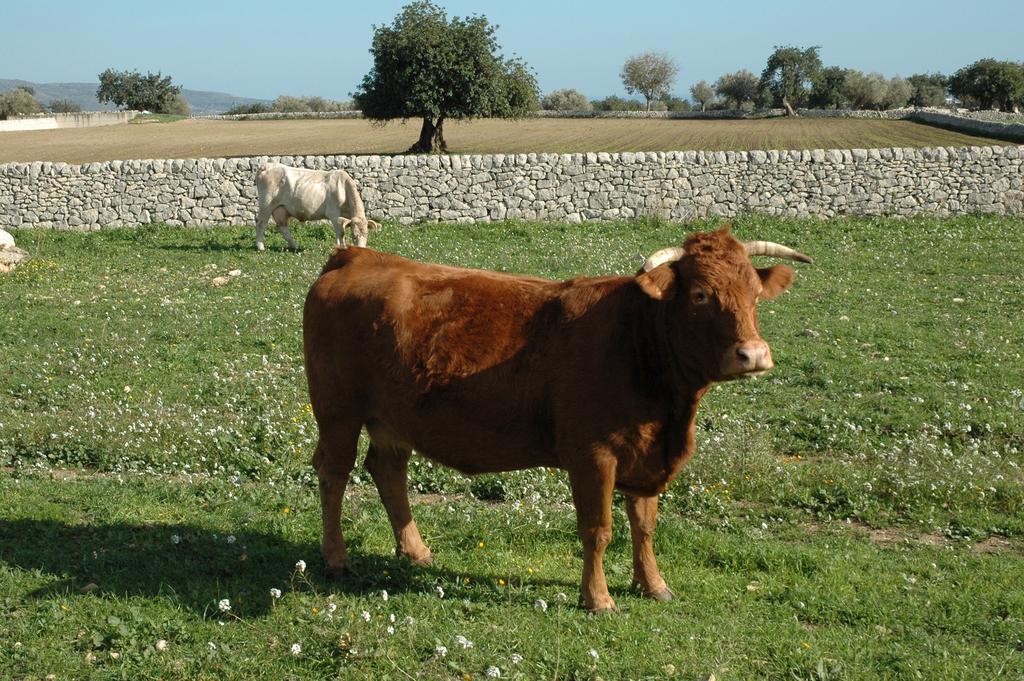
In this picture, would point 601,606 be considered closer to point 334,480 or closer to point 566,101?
point 334,480

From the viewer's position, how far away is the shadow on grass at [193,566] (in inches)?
244

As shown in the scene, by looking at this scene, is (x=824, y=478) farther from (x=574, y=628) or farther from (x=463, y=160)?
(x=463, y=160)

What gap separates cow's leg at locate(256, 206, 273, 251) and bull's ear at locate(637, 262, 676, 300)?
56.6 feet

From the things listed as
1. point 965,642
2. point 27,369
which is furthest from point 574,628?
point 27,369

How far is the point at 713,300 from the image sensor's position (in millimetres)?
5742

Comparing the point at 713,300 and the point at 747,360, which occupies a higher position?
the point at 713,300

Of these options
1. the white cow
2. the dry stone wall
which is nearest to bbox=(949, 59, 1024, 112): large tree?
the dry stone wall

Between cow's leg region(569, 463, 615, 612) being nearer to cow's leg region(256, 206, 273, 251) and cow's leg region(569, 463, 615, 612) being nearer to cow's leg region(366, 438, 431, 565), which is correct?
cow's leg region(366, 438, 431, 565)

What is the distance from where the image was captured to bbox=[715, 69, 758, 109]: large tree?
12975 centimetres

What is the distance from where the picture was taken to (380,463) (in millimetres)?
7055

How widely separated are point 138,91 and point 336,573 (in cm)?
12129

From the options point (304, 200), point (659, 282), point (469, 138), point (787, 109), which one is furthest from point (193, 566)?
point (787, 109)

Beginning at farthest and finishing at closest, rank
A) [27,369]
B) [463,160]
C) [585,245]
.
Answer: [463,160]
[585,245]
[27,369]

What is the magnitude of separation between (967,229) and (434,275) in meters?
20.2
